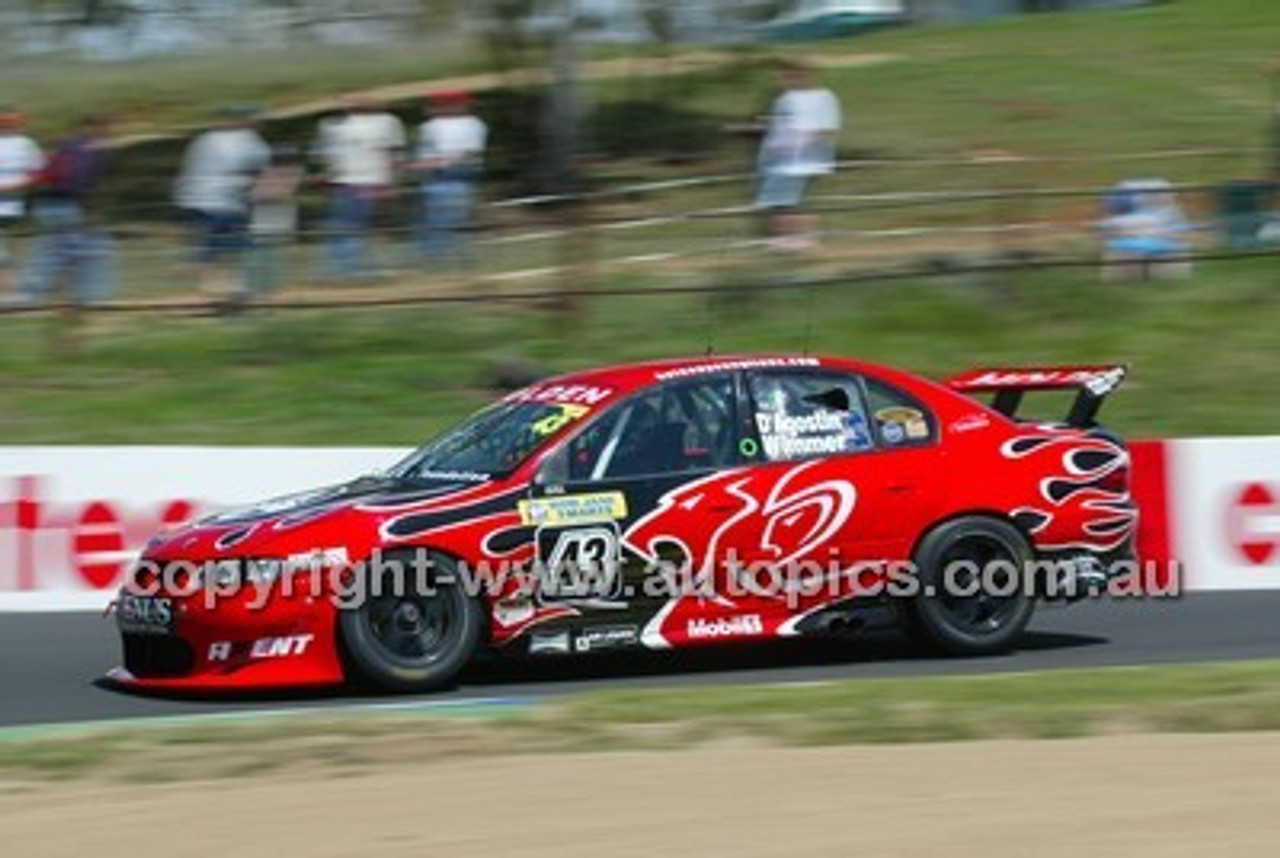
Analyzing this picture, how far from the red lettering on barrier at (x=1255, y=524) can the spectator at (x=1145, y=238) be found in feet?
18.6

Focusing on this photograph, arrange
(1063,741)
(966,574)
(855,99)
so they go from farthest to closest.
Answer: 1. (855,99)
2. (966,574)
3. (1063,741)

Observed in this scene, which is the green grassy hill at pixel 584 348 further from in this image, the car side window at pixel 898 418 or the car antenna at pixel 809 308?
the car side window at pixel 898 418

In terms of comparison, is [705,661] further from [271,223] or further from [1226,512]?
[271,223]

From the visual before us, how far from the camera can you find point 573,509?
34.5ft

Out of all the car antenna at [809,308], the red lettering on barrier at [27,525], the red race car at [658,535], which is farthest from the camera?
the car antenna at [809,308]

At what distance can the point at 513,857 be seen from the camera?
6895mm

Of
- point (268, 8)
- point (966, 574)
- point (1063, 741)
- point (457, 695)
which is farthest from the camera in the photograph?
point (268, 8)

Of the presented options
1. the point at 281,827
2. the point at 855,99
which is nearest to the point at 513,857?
the point at 281,827

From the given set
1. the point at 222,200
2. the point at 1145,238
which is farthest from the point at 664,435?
the point at 1145,238

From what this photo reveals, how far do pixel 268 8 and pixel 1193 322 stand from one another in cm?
957

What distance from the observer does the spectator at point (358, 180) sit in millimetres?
18797

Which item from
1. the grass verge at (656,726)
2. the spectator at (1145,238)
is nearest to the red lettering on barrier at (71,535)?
the grass verge at (656,726)

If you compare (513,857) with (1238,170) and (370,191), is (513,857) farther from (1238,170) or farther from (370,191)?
(1238,170)

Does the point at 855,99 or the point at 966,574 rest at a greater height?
the point at 855,99
